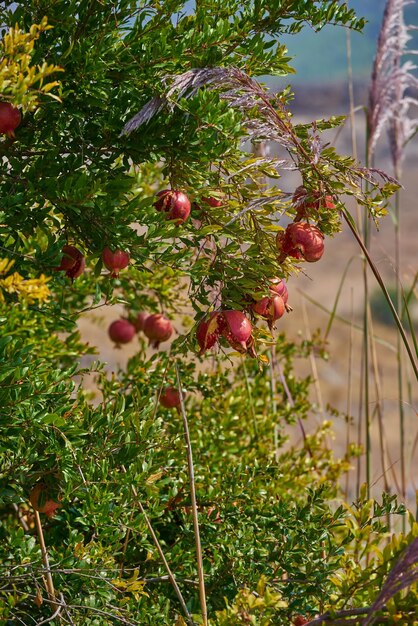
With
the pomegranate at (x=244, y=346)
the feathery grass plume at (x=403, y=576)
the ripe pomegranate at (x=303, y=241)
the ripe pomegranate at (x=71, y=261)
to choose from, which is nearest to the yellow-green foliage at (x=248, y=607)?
the feathery grass plume at (x=403, y=576)

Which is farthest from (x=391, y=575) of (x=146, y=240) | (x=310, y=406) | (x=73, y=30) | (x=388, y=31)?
(x=388, y=31)

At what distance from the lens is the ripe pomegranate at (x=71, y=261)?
1201 millimetres

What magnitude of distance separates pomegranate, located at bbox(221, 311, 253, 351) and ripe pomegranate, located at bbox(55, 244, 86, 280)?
0.26 meters

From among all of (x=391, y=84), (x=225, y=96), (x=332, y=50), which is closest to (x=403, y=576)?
(x=225, y=96)

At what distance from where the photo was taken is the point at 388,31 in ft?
6.39

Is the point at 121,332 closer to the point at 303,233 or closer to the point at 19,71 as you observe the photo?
the point at 303,233

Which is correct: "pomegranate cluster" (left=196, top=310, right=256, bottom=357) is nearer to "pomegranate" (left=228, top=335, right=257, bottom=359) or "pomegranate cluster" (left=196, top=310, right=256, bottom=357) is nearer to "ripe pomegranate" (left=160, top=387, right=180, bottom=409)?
"pomegranate" (left=228, top=335, right=257, bottom=359)

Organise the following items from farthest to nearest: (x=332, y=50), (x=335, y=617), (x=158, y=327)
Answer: (x=332, y=50), (x=158, y=327), (x=335, y=617)

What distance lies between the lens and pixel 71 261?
1199 millimetres

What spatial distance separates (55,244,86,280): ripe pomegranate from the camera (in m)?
1.20

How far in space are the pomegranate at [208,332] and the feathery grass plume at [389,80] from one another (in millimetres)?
999

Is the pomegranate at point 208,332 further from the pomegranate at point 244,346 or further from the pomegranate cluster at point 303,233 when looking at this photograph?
the pomegranate cluster at point 303,233

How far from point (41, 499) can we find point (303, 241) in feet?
1.66

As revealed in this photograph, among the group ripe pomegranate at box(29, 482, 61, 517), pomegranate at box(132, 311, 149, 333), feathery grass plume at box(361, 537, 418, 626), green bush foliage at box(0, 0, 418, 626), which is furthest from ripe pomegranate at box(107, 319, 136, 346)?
feathery grass plume at box(361, 537, 418, 626)
